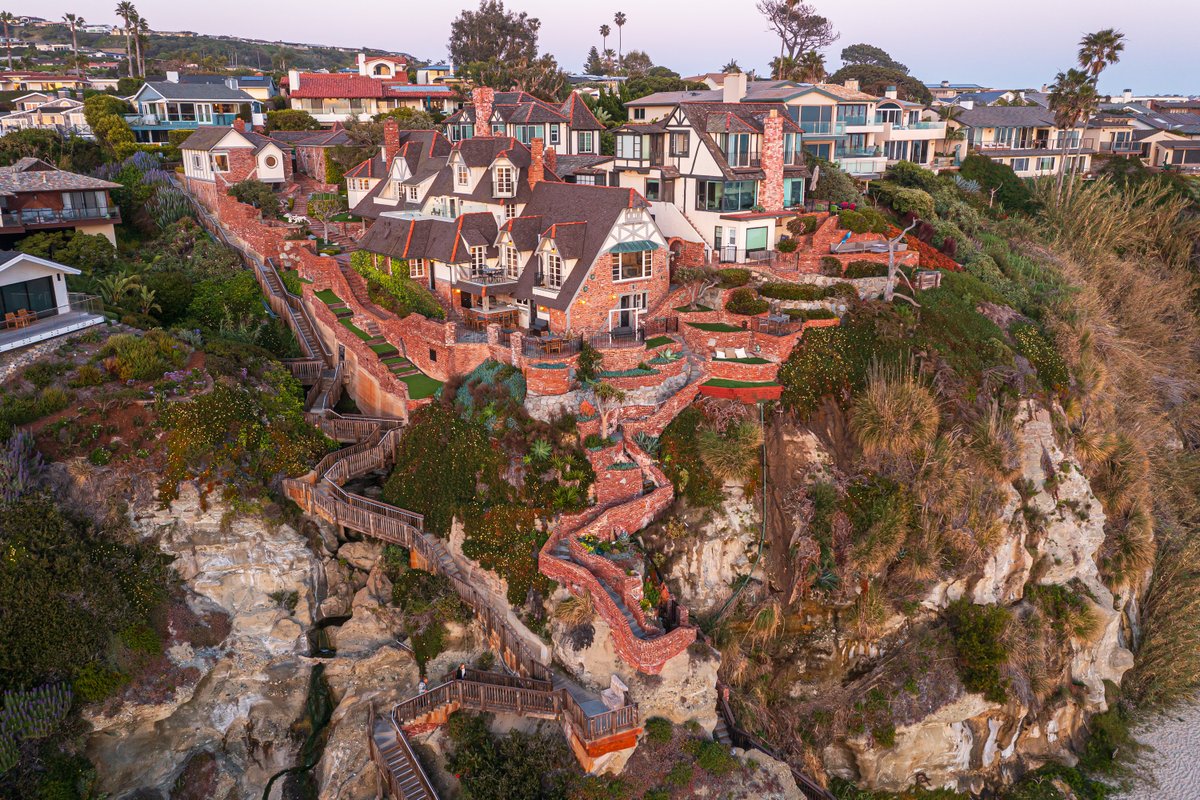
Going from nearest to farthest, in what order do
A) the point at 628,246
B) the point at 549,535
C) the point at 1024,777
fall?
the point at 549,535 → the point at 1024,777 → the point at 628,246

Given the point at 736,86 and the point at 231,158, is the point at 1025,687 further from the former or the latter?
the point at 231,158

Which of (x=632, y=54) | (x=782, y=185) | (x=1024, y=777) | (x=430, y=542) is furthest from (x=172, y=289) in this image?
(x=632, y=54)

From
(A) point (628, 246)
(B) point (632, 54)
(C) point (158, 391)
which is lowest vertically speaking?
(C) point (158, 391)

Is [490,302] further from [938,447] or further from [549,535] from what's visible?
[938,447]

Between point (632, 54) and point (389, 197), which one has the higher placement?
point (632, 54)

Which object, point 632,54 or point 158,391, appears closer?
point 158,391

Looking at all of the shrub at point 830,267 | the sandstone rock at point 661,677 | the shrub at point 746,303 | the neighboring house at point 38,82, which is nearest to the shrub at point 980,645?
the sandstone rock at point 661,677

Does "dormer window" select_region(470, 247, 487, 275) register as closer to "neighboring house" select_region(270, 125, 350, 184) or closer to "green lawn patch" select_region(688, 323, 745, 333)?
"green lawn patch" select_region(688, 323, 745, 333)
